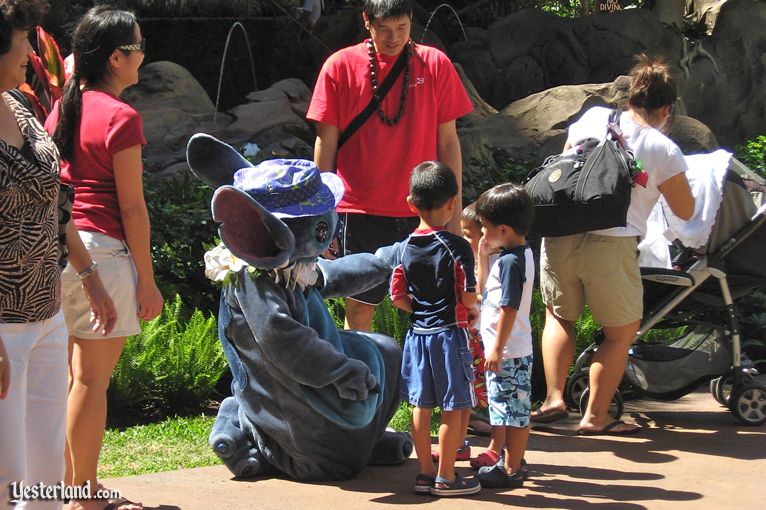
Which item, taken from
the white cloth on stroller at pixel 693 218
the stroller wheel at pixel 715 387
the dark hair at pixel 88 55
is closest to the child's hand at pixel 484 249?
the white cloth on stroller at pixel 693 218

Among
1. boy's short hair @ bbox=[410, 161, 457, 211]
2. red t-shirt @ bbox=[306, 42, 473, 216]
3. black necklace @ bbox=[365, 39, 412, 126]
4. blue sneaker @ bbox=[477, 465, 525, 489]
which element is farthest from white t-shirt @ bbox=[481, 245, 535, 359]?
black necklace @ bbox=[365, 39, 412, 126]

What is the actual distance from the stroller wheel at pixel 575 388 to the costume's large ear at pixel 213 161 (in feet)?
8.20

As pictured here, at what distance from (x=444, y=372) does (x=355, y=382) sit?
0.39 metres

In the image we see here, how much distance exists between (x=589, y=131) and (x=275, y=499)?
262cm

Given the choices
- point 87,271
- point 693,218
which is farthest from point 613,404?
point 87,271

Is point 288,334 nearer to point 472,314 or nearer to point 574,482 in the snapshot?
point 472,314

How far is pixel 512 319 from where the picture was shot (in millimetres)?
4793

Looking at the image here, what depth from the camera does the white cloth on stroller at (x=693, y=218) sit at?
239 inches

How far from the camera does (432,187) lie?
473 cm

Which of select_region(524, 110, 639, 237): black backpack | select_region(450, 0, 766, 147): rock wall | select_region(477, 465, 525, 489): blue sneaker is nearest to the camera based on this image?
select_region(477, 465, 525, 489): blue sneaker

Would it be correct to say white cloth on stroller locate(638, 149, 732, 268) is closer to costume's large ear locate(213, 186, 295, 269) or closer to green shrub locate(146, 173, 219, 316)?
costume's large ear locate(213, 186, 295, 269)

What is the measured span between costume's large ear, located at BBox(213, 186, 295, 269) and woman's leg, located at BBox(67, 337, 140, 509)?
661 millimetres

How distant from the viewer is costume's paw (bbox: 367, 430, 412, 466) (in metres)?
5.24

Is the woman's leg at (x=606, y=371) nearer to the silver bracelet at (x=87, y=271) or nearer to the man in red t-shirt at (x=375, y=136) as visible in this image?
the man in red t-shirt at (x=375, y=136)
